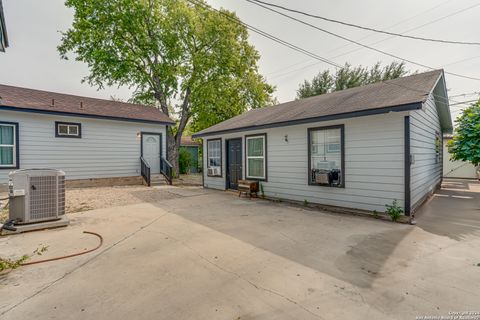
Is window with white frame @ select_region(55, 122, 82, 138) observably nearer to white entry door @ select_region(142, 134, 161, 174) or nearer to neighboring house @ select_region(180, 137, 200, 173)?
white entry door @ select_region(142, 134, 161, 174)

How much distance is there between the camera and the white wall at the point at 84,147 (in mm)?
9039

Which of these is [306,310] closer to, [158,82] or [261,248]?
[261,248]

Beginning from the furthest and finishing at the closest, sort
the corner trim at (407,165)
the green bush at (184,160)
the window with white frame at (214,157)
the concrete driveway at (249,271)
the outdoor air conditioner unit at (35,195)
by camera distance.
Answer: the green bush at (184,160) < the window with white frame at (214,157) < the corner trim at (407,165) < the outdoor air conditioner unit at (35,195) < the concrete driveway at (249,271)

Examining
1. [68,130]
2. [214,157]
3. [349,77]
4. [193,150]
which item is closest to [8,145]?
[68,130]

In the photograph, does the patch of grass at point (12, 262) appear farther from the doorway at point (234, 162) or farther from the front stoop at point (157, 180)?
the front stoop at point (157, 180)

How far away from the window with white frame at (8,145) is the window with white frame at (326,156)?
1073cm

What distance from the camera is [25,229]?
4.32 meters

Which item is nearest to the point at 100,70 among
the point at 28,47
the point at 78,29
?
the point at 78,29

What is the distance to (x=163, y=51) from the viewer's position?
15734mm

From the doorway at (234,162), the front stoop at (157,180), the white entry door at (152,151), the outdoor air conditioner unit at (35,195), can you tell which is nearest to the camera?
the outdoor air conditioner unit at (35,195)

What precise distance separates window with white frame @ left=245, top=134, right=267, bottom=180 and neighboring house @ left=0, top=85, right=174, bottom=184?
5858 millimetres

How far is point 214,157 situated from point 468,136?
29.8 feet

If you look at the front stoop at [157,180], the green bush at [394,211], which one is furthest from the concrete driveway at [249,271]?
the front stoop at [157,180]

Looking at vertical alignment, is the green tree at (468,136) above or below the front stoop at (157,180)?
above
